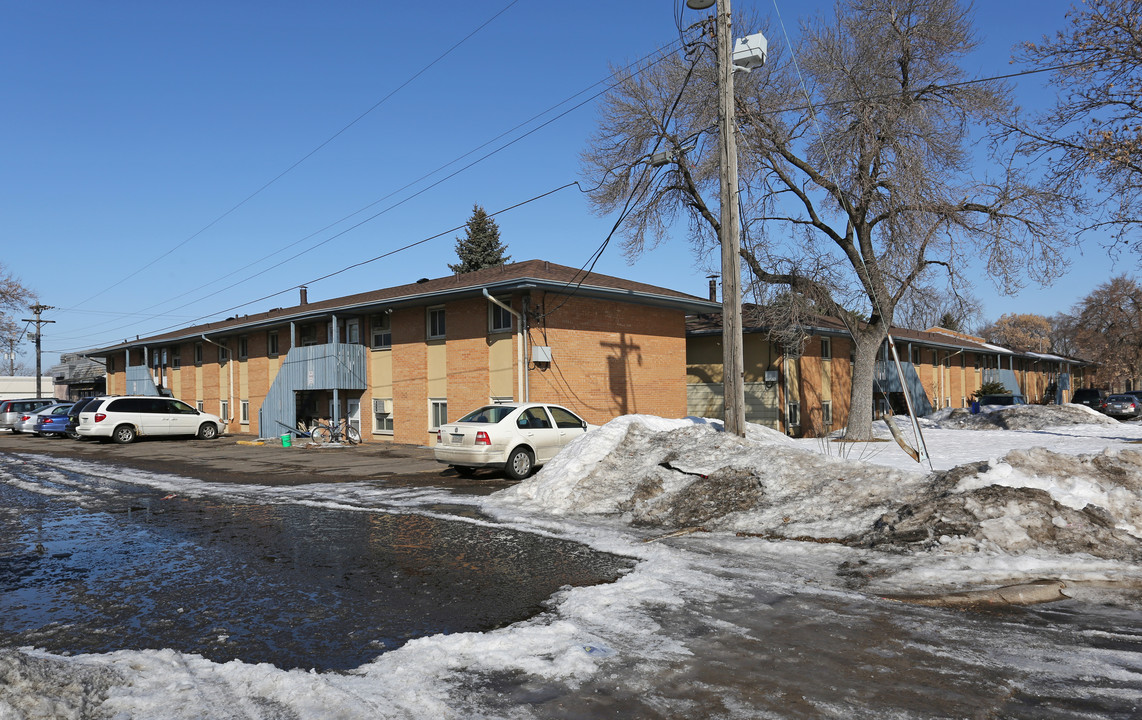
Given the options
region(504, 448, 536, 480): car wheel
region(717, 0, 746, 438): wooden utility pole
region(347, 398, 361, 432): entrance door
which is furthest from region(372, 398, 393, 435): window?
region(717, 0, 746, 438): wooden utility pole

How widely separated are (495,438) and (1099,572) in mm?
10446

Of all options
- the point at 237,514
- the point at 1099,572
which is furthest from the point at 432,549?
the point at 1099,572

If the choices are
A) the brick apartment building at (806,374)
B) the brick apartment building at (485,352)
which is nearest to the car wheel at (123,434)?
the brick apartment building at (485,352)

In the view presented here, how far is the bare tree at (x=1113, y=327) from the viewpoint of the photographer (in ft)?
187

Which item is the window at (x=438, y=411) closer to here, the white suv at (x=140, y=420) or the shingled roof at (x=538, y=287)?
the shingled roof at (x=538, y=287)

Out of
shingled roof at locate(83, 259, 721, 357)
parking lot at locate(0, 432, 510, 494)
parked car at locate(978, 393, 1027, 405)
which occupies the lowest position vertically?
parking lot at locate(0, 432, 510, 494)

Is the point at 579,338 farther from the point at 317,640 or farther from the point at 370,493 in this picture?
the point at 317,640

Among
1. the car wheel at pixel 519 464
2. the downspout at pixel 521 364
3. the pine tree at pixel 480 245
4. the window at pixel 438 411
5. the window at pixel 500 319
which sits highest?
the pine tree at pixel 480 245

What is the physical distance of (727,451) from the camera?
1180cm

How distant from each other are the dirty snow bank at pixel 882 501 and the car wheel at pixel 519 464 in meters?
2.21

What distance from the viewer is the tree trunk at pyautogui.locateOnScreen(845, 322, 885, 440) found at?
21.5m

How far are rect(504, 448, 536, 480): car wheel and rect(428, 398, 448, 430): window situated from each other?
9.30 metres

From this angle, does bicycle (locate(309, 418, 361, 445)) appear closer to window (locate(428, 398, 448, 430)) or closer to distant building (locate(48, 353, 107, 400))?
window (locate(428, 398, 448, 430))

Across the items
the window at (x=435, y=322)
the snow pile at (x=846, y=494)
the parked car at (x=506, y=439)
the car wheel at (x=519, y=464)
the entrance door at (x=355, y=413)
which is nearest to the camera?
the snow pile at (x=846, y=494)
